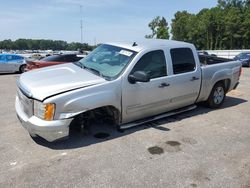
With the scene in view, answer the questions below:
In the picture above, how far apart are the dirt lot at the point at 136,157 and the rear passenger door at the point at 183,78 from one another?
0.53 meters

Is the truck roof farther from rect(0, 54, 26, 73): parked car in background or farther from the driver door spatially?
rect(0, 54, 26, 73): parked car in background

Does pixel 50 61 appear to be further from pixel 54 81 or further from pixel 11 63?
pixel 54 81

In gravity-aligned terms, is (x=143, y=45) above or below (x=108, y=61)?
above

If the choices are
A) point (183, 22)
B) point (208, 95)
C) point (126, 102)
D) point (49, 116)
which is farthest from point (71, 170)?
point (183, 22)

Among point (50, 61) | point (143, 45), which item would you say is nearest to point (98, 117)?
point (143, 45)

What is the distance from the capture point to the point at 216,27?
73.4m

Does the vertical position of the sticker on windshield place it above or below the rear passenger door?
above

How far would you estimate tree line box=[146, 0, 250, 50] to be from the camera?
69.3 metres

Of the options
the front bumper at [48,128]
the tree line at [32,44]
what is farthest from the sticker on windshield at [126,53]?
the tree line at [32,44]

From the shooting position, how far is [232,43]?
239 ft

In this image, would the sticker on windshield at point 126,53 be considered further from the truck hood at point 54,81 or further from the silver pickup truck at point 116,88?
the truck hood at point 54,81

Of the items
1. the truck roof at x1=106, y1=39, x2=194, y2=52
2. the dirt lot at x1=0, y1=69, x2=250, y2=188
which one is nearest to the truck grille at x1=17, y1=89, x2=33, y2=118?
the dirt lot at x1=0, y1=69, x2=250, y2=188

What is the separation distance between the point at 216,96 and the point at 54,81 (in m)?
4.33

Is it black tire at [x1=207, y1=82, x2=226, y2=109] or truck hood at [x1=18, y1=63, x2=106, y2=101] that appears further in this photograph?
black tire at [x1=207, y1=82, x2=226, y2=109]
